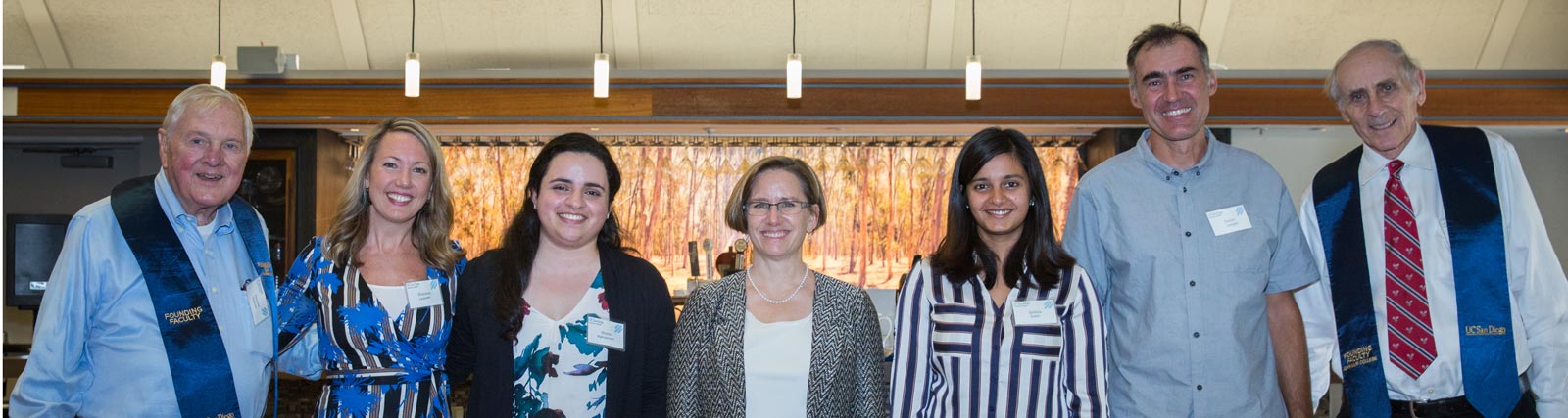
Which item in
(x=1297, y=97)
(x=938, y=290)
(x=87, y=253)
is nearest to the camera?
(x=87, y=253)

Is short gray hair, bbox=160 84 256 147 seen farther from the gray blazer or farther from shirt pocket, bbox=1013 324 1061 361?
shirt pocket, bbox=1013 324 1061 361

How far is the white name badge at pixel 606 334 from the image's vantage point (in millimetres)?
2344

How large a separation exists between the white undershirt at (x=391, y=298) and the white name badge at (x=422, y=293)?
2 cm

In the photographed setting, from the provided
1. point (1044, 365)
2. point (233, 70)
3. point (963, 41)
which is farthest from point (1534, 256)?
point (233, 70)

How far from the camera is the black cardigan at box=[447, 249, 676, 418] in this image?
2318 mm

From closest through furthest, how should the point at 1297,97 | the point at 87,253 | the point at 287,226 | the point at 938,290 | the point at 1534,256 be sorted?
the point at 87,253 < the point at 938,290 < the point at 1534,256 < the point at 1297,97 < the point at 287,226

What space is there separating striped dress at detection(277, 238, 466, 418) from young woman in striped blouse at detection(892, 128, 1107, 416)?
1.19 metres

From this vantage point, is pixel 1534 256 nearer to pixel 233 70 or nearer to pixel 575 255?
pixel 575 255

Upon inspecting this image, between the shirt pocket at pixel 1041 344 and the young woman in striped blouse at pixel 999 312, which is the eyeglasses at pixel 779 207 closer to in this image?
the young woman in striped blouse at pixel 999 312

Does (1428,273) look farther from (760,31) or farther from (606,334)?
(760,31)

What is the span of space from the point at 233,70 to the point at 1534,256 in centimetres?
693

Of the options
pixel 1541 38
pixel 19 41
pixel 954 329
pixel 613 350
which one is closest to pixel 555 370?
pixel 613 350

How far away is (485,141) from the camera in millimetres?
7172

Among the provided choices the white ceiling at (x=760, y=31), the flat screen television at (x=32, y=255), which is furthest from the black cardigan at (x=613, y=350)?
the white ceiling at (x=760, y=31)
